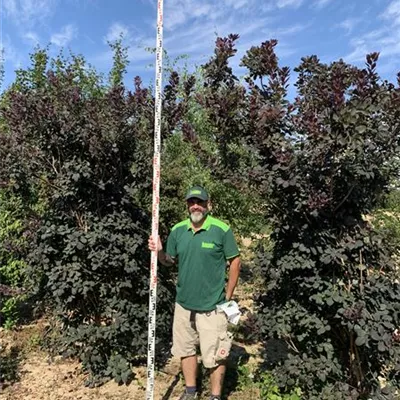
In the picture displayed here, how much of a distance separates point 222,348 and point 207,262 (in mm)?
736

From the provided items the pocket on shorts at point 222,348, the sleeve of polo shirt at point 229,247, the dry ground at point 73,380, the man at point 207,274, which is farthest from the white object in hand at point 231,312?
the dry ground at point 73,380

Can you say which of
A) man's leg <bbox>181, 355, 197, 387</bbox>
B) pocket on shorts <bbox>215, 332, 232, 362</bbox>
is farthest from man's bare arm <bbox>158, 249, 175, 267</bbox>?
man's leg <bbox>181, 355, 197, 387</bbox>

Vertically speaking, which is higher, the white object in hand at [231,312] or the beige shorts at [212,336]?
the white object in hand at [231,312]

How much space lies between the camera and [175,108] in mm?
4203

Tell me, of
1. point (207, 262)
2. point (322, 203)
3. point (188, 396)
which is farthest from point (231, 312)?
point (322, 203)

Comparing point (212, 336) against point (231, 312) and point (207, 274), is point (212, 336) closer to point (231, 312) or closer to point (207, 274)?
point (231, 312)

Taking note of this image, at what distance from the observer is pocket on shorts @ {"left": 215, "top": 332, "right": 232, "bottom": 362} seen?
3.63 metres

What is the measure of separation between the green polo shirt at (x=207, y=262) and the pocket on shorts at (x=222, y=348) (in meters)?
0.28

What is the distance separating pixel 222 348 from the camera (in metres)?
3.65

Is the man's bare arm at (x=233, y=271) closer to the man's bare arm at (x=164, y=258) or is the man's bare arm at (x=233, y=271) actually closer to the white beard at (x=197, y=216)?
the white beard at (x=197, y=216)

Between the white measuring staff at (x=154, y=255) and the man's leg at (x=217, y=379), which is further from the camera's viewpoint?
the man's leg at (x=217, y=379)

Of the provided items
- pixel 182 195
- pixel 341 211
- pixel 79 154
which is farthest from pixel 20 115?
pixel 182 195

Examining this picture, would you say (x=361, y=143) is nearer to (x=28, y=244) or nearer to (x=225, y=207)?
(x=28, y=244)

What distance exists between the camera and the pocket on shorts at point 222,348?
3.63 m
